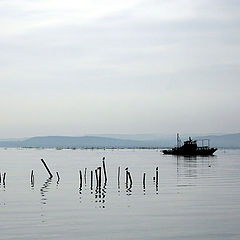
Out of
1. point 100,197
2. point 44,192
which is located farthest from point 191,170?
point 100,197

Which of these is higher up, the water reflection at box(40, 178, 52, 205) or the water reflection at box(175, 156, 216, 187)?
the water reflection at box(175, 156, 216, 187)

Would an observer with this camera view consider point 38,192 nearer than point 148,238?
No

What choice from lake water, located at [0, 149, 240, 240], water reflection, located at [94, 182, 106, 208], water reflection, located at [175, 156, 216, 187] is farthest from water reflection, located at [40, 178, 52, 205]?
water reflection, located at [175, 156, 216, 187]

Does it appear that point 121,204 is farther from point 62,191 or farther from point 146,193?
point 62,191

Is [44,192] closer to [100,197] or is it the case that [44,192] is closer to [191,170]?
[100,197]

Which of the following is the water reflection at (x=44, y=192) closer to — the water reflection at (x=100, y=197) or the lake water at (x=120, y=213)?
the lake water at (x=120, y=213)

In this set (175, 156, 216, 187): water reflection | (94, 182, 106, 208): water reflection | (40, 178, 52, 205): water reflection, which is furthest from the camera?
(175, 156, 216, 187): water reflection

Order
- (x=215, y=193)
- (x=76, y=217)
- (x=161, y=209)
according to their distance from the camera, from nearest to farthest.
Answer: (x=76, y=217) → (x=161, y=209) → (x=215, y=193)

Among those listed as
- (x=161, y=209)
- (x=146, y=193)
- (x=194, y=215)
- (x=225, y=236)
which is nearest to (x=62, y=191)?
(x=146, y=193)

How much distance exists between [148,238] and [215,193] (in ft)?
91.5

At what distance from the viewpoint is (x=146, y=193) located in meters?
58.1

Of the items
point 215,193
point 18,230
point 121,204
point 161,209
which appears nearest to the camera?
point 18,230

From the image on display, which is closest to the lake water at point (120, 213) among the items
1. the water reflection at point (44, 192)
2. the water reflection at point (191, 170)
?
the water reflection at point (44, 192)

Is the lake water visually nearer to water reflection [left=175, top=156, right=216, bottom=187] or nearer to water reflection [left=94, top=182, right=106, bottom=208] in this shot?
water reflection [left=94, top=182, right=106, bottom=208]
